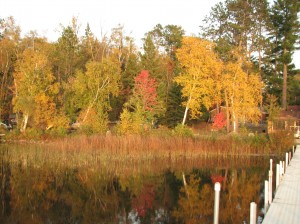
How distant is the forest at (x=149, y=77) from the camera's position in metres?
25.5

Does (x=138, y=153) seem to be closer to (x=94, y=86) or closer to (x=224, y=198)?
(x=224, y=198)

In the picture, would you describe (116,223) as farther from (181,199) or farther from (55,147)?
(55,147)

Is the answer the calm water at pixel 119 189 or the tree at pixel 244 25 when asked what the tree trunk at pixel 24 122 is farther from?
the tree at pixel 244 25

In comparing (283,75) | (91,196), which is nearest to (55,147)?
(91,196)

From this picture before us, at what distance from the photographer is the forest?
25.5 m

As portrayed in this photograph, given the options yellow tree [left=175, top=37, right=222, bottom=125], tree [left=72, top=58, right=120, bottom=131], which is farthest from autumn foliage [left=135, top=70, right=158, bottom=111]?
yellow tree [left=175, top=37, right=222, bottom=125]

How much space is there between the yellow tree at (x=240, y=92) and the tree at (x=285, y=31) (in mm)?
8709

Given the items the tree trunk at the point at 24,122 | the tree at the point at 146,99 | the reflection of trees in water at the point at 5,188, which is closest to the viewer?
the reflection of trees in water at the point at 5,188

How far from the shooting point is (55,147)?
17.3 metres

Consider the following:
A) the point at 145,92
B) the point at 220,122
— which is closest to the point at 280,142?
the point at 220,122

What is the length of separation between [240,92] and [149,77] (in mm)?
9166

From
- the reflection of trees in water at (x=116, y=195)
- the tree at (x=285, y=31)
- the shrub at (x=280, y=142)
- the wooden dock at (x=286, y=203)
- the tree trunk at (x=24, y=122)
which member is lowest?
the reflection of trees in water at (x=116, y=195)

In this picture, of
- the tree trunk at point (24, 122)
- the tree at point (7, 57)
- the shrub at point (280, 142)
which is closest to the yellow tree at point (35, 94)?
the tree trunk at point (24, 122)

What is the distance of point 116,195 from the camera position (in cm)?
1143
